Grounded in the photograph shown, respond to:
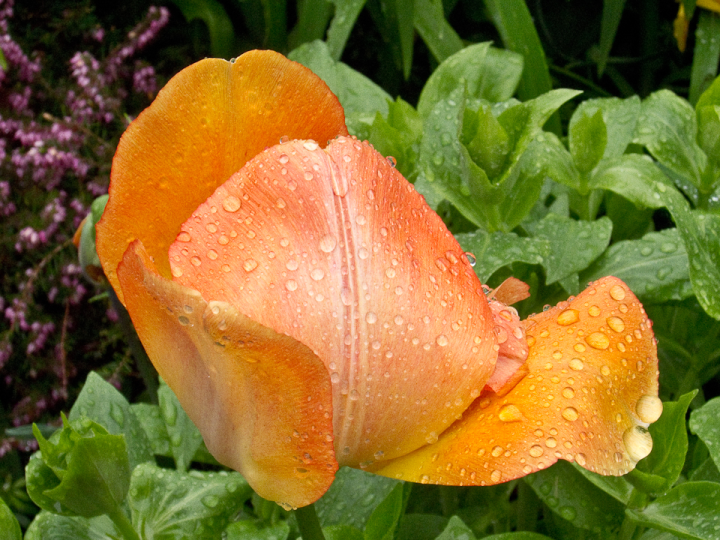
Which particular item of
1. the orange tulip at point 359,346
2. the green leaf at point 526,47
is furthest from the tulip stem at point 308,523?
the green leaf at point 526,47

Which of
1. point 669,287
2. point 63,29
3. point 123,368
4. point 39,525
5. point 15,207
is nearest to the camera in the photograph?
point 39,525

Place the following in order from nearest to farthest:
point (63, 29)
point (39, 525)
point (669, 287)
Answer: point (39, 525) < point (669, 287) < point (63, 29)

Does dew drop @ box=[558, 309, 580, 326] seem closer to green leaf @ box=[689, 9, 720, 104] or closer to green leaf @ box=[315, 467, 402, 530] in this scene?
green leaf @ box=[315, 467, 402, 530]

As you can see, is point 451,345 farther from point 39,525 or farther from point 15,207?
point 15,207

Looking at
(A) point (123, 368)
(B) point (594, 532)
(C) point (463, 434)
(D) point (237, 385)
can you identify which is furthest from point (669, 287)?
(A) point (123, 368)

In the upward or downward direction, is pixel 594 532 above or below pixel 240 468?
below

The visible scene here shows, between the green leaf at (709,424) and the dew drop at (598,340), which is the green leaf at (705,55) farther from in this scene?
the dew drop at (598,340)

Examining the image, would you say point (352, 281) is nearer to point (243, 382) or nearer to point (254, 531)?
point (243, 382)

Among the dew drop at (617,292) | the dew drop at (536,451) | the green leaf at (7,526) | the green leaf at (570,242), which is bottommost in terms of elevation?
the green leaf at (570,242)
